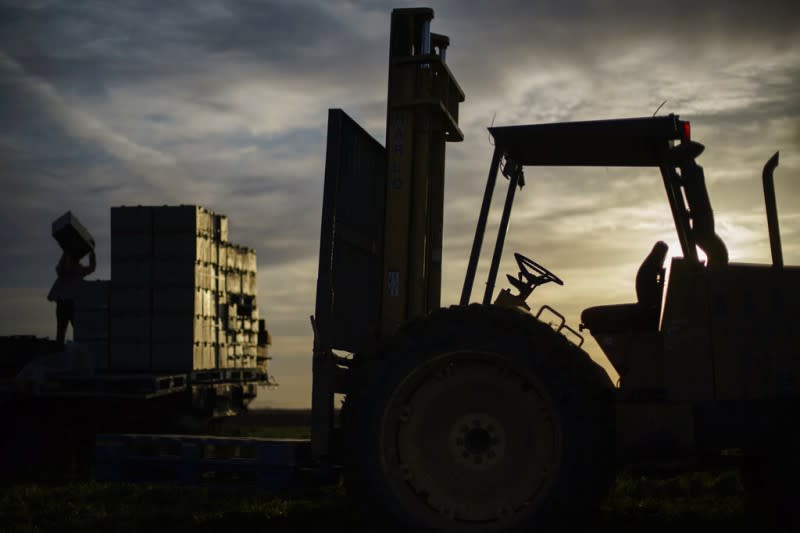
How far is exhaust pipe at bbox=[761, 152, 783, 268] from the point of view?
5930 mm

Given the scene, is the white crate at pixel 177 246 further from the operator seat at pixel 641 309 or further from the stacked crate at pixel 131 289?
the operator seat at pixel 641 309

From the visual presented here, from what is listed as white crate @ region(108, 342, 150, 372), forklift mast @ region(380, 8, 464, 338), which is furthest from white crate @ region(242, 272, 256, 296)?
forklift mast @ region(380, 8, 464, 338)

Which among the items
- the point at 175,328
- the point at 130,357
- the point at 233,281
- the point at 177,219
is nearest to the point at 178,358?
the point at 175,328

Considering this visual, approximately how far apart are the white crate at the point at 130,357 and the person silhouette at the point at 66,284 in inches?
43.1

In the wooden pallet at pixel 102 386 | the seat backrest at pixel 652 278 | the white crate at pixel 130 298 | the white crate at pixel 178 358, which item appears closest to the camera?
the seat backrest at pixel 652 278

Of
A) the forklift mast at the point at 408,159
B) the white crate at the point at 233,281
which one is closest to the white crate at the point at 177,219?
the white crate at the point at 233,281

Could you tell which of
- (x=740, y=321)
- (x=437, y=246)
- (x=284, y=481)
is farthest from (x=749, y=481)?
(x=284, y=481)

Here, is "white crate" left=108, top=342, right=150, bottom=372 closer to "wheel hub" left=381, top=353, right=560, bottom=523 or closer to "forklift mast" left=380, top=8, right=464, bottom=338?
"forklift mast" left=380, top=8, right=464, bottom=338

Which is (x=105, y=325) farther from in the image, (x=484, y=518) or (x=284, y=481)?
(x=484, y=518)

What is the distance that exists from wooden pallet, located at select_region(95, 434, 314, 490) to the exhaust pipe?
3.50 metres

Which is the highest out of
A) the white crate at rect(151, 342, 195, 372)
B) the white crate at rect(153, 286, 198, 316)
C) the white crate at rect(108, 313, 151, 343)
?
the white crate at rect(153, 286, 198, 316)

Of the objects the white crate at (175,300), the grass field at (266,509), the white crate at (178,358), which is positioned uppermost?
the white crate at (175,300)

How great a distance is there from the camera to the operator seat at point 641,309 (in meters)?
6.35

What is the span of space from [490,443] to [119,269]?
910cm
